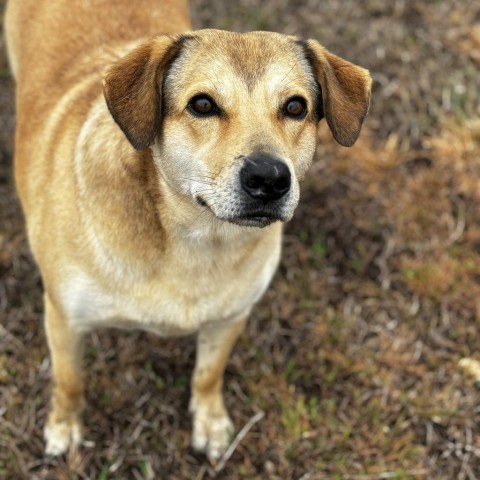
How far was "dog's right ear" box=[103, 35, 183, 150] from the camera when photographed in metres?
2.76

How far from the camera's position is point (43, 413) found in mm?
4020

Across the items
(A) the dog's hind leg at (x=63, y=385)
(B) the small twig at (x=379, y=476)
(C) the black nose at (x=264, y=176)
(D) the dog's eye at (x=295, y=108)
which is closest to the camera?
(C) the black nose at (x=264, y=176)

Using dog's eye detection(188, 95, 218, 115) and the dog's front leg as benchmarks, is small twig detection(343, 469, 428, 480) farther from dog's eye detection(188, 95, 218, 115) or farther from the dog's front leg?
dog's eye detection(188, 95, 218, 115)

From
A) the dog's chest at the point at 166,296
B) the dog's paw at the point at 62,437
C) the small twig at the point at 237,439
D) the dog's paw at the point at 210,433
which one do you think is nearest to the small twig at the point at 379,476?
the small twig at the point at 237,439

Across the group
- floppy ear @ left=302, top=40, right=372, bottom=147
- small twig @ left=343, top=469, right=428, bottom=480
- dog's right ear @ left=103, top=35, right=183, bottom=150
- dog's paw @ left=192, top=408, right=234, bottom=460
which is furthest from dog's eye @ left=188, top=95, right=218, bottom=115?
small twig @ left=343, top=469, right=428, bottom=480

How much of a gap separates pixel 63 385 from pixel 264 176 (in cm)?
169

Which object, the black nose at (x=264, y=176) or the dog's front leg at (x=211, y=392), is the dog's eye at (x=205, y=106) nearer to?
the black nose at (x=264, y=176)

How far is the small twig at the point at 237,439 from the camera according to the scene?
390cm

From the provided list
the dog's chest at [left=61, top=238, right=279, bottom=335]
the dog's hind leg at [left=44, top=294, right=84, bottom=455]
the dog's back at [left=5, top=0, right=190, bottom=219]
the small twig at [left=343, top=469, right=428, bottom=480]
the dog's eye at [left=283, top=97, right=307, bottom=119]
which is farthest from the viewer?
the small twig at [left=343, top=469, right=428, bottom=480]

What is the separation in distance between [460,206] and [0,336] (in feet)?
9.77

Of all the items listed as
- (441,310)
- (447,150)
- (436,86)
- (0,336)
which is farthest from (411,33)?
(0,336)

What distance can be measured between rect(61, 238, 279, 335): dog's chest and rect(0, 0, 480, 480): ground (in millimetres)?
866

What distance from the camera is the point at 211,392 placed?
4.01 meters

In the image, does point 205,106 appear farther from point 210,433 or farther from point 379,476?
point 379,476
